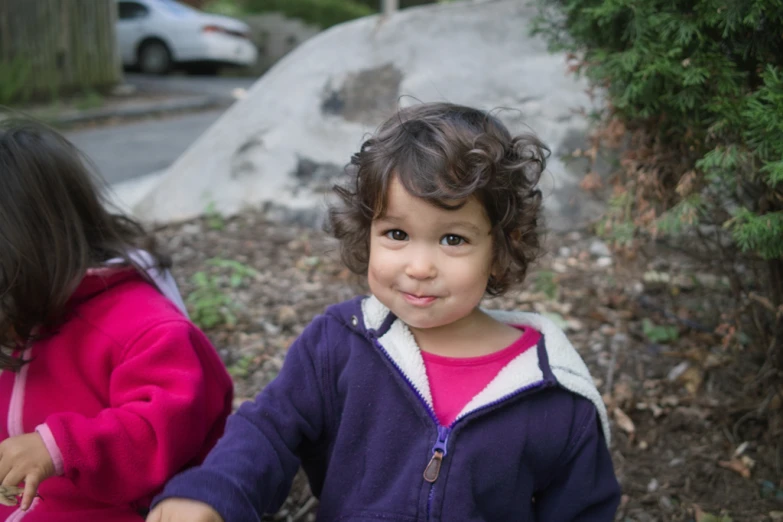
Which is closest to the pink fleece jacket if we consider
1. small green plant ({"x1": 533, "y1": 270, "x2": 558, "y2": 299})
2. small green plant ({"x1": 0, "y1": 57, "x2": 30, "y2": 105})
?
small green plant ({"x1": 533, "y1": 270, "x2": 558, "y2": 299})

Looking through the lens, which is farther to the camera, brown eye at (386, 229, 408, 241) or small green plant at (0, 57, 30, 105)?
small green plant at (0, 57, 30, 105)

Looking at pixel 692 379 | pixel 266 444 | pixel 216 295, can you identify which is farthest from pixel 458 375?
pixel 216 295

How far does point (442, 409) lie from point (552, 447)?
0.87ft

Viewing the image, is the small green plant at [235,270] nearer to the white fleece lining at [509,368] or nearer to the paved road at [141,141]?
the white fleece lining at [509,368]

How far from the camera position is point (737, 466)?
2.41 metres

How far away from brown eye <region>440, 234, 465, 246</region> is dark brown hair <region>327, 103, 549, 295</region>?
3.4 inches

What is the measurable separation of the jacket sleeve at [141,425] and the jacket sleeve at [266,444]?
0.45 feet

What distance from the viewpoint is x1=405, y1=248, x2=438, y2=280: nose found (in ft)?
5.42

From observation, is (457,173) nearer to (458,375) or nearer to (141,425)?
(458,375)

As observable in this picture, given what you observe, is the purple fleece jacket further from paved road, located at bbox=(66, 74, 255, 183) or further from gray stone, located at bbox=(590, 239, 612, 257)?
paved road, located at bbox=(66, 74, 255, 183)

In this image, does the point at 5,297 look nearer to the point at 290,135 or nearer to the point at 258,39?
the point at 290,135

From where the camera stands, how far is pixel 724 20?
189 cm

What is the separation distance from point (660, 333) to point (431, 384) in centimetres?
161

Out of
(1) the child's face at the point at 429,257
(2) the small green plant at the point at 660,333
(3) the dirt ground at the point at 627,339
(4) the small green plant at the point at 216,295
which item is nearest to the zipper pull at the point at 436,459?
(1) the child's face at the point at 429,257
